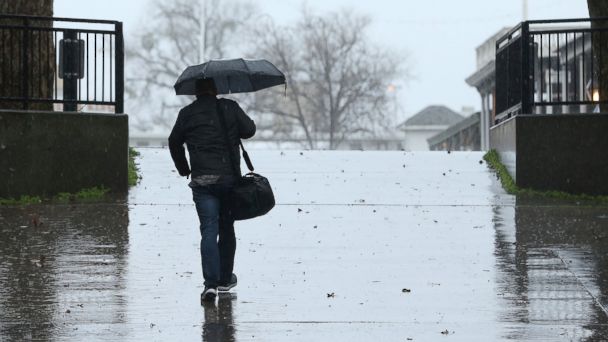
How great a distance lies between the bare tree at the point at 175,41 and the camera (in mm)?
99000

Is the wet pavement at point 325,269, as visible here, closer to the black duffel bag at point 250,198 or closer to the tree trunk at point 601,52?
the black duffel bag at point 250,198

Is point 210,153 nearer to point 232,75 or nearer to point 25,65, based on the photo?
point 232,75

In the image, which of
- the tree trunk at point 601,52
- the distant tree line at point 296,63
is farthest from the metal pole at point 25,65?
the distant tree line at point 296,63

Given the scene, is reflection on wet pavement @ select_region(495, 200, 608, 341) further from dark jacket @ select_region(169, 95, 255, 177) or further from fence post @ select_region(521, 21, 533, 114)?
fence post @ select_region(521, 21, 533, 114)

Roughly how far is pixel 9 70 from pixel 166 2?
83.0m

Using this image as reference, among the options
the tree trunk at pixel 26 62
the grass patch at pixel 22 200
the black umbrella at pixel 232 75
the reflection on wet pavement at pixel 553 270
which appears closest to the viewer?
the reflection on wet pavement at pixel 553 270

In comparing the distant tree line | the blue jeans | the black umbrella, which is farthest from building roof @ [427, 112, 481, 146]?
the blue jeans

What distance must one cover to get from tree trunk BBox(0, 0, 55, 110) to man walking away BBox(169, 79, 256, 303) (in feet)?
27.1

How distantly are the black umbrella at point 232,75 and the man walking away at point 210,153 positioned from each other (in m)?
0.10

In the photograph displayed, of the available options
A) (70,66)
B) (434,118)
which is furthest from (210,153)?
(434,118)

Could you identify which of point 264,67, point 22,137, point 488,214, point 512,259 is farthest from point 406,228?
point 22,137

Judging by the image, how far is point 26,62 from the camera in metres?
18.0

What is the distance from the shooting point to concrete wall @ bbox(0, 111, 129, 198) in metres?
17.3

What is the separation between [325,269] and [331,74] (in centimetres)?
8225
